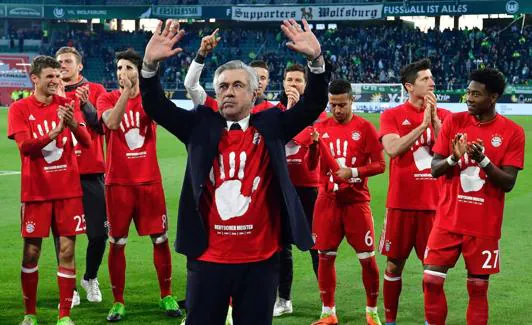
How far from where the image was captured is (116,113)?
→ 305 inches

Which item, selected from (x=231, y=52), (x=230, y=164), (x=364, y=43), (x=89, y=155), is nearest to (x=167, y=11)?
(x=231, y=52)

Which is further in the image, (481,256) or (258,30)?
(258,30)

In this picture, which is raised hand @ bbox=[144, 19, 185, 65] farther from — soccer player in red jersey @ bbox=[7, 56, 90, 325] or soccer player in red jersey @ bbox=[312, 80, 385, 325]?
soccer player in red jersey @ bbox=[312, 80, 385, 325]

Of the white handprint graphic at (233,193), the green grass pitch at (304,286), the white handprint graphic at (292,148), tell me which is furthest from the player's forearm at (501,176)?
the white handprint graphic at (292,148)

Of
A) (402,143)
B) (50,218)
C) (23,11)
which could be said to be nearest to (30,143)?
(50,218)

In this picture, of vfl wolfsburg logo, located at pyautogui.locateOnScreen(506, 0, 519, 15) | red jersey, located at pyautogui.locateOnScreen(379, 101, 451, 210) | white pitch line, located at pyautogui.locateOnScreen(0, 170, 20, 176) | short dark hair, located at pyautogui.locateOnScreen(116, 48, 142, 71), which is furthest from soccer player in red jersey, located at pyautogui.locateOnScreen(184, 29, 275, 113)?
vfl wolfsburg logo, located at pyautogui.locateOnScreen(506, 0, 519, 15)

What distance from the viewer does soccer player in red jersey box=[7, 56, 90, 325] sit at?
24.5ft

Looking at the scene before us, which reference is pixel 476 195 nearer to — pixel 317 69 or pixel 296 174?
pixel 317 69

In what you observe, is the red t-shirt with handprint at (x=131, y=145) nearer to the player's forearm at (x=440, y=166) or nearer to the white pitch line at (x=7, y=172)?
the player's forearm at (x=440, y=166)

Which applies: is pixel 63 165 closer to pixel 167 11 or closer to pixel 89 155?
pixel 89 155

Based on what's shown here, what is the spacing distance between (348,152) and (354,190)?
34 centimetres

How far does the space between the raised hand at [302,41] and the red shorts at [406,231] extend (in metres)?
2.91

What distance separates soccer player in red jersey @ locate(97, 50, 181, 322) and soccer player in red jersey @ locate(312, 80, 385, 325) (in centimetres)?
146

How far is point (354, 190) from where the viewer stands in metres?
7.80
